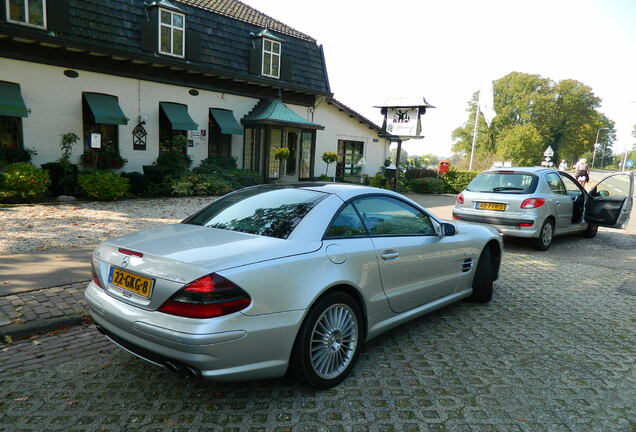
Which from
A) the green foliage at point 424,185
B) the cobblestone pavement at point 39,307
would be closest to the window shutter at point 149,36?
the cobblestone pavement at point 39,307

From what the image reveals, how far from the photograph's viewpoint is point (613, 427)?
112 inches

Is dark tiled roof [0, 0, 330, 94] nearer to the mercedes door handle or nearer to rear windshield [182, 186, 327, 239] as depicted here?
rear windshield [182, 186, 327, 239]

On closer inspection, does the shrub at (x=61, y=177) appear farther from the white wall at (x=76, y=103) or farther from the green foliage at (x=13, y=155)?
the white wall at (x=76, y=103)

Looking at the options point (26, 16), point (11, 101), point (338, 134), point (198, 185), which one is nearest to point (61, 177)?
point (11, 101)

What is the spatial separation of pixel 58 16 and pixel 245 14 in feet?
27.4

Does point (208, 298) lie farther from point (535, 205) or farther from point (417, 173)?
point (417, 173)

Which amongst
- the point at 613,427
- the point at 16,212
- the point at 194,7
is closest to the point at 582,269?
the point at 613,427

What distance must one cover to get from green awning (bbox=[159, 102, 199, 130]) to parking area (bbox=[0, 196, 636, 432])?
12.6 metres

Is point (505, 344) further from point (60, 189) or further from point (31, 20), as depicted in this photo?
point (31, 20)

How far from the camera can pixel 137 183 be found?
13.2m

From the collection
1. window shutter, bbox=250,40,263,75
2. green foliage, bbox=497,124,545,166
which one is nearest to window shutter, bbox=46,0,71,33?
window shutter, bbox=250,40,263,75

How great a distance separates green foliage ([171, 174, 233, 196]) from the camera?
1380 cm

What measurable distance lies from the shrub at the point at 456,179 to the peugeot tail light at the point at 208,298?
23848 mm

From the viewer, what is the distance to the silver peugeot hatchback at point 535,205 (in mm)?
8328
